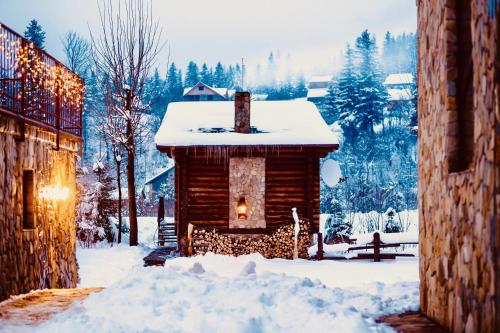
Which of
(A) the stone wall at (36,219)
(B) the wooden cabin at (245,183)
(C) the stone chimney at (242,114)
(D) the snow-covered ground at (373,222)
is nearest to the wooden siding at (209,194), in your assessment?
(B) the wooden cabin at (245,183)

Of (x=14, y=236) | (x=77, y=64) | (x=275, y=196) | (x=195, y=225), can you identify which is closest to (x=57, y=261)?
(x=14, y=236)

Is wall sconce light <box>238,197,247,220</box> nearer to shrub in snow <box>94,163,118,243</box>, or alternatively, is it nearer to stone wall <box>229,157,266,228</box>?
stone wall <box>229,157,266,228</box>

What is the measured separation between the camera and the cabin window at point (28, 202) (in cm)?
999

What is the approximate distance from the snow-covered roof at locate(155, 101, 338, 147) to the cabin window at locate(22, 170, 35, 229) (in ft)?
23.8

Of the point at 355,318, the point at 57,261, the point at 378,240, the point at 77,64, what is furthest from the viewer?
the point at 77,64

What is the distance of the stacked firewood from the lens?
1777 centimetres

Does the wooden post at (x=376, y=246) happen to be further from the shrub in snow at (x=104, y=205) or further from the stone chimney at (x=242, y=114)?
the shrub in snow at (x=104, y=205)

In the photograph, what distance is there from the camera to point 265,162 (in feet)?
59.1

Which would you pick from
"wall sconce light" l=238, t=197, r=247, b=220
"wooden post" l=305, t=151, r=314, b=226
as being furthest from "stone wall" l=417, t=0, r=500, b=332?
"wooden post" l=305, t=151, r=314, b=226

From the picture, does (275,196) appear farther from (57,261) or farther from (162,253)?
(57,261)

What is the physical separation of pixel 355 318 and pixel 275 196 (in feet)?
41.8

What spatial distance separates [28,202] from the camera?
10031mm

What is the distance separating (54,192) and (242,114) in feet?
27.1

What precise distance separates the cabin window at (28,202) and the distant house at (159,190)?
28.7 metres
